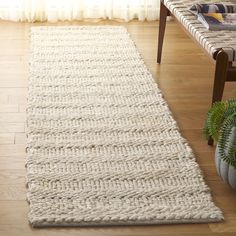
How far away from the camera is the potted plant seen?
187cm

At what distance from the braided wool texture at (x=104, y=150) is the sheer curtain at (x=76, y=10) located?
2.43 feet

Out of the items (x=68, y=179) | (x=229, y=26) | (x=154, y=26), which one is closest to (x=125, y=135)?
(x=68, y=179)

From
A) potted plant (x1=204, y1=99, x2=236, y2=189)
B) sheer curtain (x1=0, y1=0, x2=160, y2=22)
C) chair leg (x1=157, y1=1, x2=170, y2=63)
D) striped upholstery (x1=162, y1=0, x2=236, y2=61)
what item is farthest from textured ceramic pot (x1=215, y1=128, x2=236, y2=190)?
sheer curtain (x1=0, y1=0, x2=160, y2=22)

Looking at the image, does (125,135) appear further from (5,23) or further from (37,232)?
(5,23)

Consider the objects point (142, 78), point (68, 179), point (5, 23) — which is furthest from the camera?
point (5, 23)

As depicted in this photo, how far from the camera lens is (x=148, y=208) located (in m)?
1.84

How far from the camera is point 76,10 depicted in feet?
12.8

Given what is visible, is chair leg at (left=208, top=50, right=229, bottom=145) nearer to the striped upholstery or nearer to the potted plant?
the striped upholstery

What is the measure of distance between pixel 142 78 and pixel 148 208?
1.19 metres

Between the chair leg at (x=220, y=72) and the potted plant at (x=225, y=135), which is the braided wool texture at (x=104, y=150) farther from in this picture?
the chair leg at (x=220, y=72)

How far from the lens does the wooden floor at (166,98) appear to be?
5.80 ft

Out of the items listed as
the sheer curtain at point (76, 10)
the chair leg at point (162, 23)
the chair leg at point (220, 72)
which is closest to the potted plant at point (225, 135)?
the chair leg at point (220, 72)

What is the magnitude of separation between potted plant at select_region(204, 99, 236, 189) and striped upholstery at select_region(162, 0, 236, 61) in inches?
11.8

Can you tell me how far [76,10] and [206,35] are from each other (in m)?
1.77
